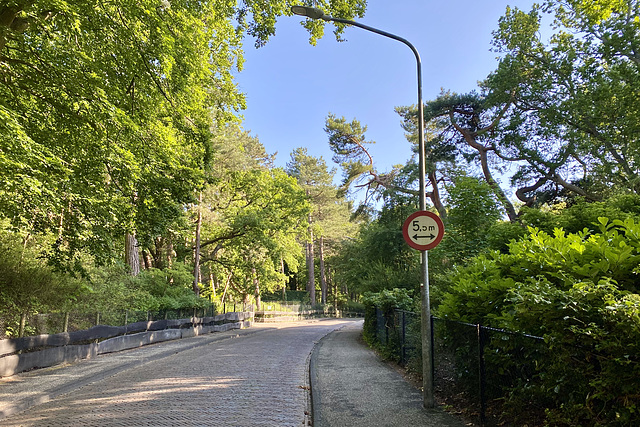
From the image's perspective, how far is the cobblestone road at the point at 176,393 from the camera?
6.07 metres

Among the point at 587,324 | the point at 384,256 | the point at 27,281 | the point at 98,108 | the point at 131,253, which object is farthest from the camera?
Result: the point at 384,256

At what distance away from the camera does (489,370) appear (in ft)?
17.5

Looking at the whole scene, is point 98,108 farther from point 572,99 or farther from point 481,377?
point 572,99

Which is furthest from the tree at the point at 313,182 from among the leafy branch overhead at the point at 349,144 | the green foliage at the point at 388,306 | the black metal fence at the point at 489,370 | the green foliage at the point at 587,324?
the green foliage at the point at 587,324

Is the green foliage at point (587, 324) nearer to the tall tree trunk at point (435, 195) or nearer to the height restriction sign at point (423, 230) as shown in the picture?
the height restriction sign at point (423, 230)

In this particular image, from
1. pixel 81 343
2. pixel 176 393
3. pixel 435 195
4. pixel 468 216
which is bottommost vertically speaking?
pixel 176 393

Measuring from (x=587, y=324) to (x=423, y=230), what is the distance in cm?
346

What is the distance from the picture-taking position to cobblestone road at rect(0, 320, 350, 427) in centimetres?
607

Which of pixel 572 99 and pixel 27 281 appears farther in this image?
pixel 572 99

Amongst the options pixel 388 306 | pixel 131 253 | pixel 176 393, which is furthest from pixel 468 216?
pixel 131 253

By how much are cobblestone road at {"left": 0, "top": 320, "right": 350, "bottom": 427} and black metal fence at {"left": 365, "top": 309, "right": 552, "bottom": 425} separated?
264 cm

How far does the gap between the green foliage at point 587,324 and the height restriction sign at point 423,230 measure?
6.16 feet

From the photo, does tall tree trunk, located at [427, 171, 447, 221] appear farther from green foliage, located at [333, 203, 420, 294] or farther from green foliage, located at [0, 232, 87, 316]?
green foliage, located at [0, 232, 87, 316]

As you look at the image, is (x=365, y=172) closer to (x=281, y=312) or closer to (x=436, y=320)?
(x=281, y=312)
